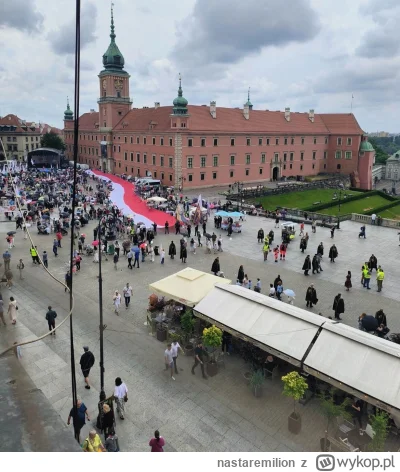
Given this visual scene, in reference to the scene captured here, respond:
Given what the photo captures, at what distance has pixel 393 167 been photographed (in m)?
118

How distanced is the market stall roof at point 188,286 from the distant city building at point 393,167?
11826 cm

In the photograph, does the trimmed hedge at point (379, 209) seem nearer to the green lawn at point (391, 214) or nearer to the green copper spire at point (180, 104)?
the green lawn at point (391, 214)

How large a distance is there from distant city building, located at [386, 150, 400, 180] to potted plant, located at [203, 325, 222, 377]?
4769 inches

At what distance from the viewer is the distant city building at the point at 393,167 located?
117 m

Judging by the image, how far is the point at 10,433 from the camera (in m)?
5.92

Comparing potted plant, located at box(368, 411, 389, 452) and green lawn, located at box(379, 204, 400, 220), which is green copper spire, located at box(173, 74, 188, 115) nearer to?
green lawn, located at box(379, 204, 400, 220)

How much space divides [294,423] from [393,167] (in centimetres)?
12460

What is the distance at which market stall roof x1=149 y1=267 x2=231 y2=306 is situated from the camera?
555 inches

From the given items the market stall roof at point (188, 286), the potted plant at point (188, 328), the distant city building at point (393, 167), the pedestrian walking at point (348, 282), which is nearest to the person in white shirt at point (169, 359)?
the potted plant at point (188, 328)

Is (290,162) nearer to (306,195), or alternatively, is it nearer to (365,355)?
(306,195)

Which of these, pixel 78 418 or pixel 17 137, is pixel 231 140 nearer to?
pixel 78 418

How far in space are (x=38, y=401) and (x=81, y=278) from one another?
558 inches

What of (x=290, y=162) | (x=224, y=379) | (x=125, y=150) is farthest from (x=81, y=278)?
(x=290, y=162)

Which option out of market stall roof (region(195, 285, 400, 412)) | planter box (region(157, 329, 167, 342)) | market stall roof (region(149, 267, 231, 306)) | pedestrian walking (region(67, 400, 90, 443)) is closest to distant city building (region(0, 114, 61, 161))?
market stall roof (region(149, 267, 231, 306))
